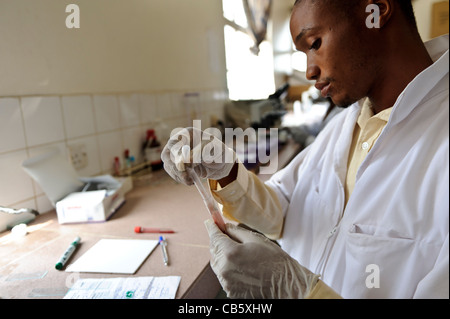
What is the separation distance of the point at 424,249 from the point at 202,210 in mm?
712

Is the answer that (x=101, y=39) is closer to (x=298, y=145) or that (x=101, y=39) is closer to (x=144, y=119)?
(x=144, y=119)

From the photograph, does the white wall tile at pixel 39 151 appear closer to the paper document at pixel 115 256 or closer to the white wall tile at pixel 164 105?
the paper document at pixel 115 256

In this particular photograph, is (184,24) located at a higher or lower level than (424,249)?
higher

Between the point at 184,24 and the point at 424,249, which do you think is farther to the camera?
the point at 184,24

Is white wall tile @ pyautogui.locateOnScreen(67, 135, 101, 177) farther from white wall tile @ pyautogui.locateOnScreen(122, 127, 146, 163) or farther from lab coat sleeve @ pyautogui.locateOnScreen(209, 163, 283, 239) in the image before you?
lab coat sleeve @ pyautogui.locateOnScreen(209, 163, 283, 239)

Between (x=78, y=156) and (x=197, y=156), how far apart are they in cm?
84

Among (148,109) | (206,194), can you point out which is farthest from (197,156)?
(148,109)

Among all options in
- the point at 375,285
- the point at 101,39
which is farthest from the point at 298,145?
the point at 375,285

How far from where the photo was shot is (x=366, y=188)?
722 millimetres

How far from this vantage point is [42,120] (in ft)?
3.86

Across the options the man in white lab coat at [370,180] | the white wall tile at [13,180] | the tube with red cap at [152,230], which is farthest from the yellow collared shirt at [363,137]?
the white wall tile at [13,180]

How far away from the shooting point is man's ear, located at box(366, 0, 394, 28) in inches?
26.5

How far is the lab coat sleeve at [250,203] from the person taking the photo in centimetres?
92
